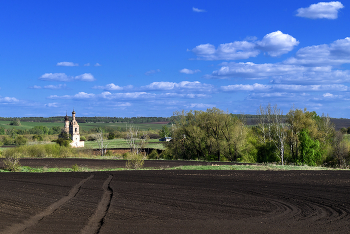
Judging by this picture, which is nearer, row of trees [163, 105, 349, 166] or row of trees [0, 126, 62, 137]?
row of trees [163, 105, 349, 166]

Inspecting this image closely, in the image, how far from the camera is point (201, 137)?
181 feet

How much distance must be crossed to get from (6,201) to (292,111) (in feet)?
158

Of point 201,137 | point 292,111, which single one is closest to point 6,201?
point 201,137

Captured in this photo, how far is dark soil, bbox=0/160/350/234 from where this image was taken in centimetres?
945

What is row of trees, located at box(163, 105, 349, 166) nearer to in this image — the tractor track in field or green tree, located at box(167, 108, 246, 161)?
green tree, located at box(167, 108, 246, 161)

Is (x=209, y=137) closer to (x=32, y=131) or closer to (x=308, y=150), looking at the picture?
(x=308, y=150)

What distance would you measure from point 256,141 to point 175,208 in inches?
1837

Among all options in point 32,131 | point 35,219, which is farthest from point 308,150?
point 32,131

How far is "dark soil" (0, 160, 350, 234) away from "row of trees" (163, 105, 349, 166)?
110 ft

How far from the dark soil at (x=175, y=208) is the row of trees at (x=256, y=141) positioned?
110 ft

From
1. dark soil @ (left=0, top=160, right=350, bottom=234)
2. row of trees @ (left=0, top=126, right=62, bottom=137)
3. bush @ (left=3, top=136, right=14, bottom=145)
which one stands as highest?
row of trees @ (left=0, top=126, right=62, bottom=137)

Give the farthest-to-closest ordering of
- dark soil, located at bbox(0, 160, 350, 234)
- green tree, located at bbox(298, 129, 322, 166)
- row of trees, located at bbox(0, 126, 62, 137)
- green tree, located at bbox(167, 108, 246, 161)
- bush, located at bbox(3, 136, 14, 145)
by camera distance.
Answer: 1. row of trees, located at bbox(0, 126, 62, 137)
2. bush, located at bbox(3, 136, 14, 145)
3. green tree, located at bbox(167, 108, 246, 161)
4. green tree, located at bbox(298, 129, 322, 166)
5. dark soil, located at bbox(0, 160, 350, 234)

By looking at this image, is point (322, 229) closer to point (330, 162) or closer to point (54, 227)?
point (54, 227)

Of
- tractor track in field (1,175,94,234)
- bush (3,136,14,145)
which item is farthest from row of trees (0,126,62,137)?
tractor track in field (1,175,94,234)
